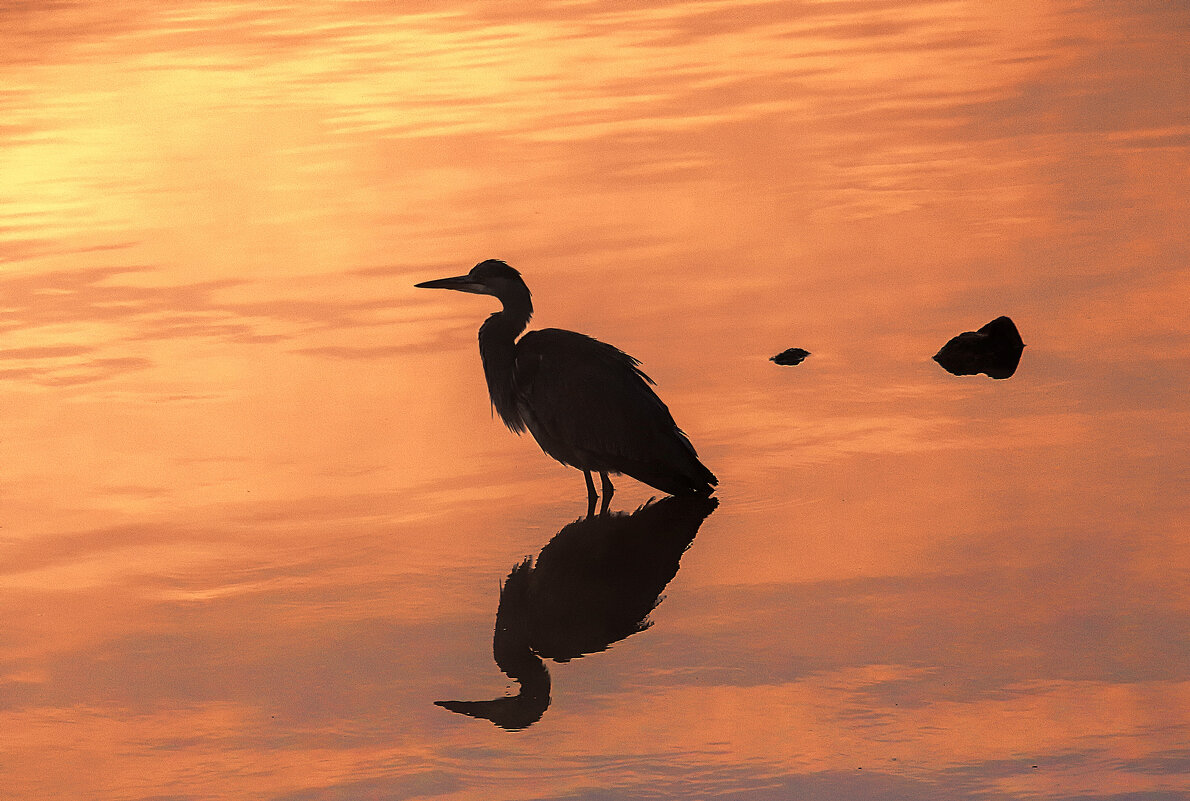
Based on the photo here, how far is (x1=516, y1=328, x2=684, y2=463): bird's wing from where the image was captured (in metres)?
7.72

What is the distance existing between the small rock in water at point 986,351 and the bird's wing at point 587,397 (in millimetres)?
2035

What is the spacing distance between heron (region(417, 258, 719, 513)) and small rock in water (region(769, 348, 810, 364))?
1.34 metres

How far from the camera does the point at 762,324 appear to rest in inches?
394

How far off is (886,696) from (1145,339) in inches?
174

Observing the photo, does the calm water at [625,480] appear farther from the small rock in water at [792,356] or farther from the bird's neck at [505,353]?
the bird's neck at [505,353]

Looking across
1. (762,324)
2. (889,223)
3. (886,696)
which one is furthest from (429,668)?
(889,223)

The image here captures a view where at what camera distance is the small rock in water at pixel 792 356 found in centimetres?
935

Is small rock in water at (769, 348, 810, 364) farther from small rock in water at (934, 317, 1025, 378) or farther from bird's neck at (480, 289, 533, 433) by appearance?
bird's neck at (480, 289, 533, 433)

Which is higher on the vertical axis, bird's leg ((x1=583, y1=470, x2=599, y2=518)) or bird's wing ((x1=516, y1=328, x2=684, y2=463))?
bird's wing ((x1=516, y1=328, x2=684, y2=463))

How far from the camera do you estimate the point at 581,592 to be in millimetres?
6895

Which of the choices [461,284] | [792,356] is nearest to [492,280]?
[461,284]

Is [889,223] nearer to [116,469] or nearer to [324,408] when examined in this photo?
[324,408]

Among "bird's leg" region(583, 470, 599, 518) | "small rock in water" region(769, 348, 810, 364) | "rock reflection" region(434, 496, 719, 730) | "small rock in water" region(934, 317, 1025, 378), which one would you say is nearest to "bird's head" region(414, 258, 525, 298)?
"bird's leg" region(583, 470, 599, 518)

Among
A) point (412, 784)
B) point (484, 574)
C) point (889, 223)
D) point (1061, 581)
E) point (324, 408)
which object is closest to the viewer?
point (412, 784)
